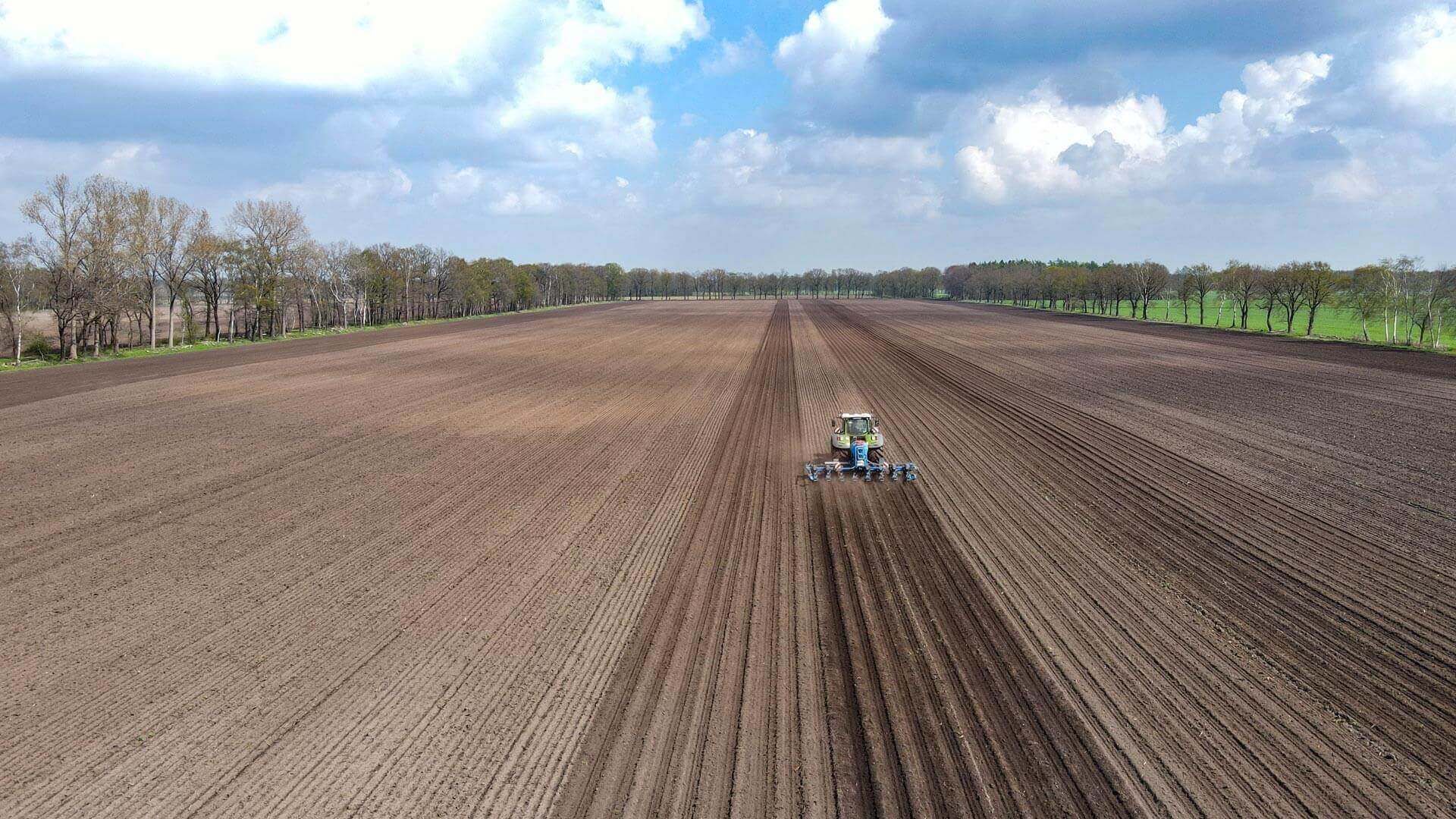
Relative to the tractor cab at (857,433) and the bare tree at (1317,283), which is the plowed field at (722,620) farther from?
the bare tree at (1317,283)

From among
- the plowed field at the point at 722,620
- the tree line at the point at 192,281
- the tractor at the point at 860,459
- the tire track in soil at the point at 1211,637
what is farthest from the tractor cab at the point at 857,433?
the tree line at the point at 192,281

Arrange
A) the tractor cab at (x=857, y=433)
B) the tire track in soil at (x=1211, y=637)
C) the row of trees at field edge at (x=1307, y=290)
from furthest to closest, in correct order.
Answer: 1. the row of trees at field edge at (x=1307, y=290)
2. the tractor cab at (x=857, y=433)
3. the tire track in soil at (x=1211, y=637)

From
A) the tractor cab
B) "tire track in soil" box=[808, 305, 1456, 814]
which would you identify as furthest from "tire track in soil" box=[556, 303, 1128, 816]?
the tractor cab

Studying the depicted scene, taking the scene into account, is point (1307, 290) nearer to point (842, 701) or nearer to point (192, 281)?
point (842, 701)

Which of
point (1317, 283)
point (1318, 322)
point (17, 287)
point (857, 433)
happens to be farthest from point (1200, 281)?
point (17, 287)

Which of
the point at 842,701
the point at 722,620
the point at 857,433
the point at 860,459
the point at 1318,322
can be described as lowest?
the point at 842,701

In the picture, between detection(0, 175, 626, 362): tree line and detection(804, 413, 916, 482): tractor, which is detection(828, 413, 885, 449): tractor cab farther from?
detection(0, 175, 626, 362): tree line
